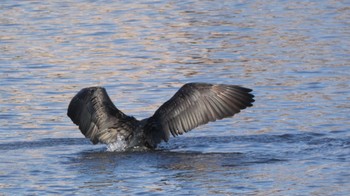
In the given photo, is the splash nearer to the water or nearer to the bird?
the bird

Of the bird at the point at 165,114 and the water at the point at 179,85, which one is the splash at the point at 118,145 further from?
the water at the point at 179,85

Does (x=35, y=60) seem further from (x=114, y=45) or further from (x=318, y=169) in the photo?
(x=318, y=169)

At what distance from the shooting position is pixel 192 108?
12.7m

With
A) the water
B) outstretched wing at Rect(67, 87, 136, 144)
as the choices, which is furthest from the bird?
the water

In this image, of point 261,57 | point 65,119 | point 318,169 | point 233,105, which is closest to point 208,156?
point 233,105

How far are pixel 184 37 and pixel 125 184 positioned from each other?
11.0 metres

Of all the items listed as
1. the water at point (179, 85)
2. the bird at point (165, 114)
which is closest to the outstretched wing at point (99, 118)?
the bird at point (165, 114)

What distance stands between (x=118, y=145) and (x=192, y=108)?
0.99 meters

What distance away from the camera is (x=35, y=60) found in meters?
19.4

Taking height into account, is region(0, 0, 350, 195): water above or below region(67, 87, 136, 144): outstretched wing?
below

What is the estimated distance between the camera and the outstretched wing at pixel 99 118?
12.8m

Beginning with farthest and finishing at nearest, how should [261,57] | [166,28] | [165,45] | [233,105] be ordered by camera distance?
1. [166,28]
2. [165,45]
3. [261,57]
4. [233,105]

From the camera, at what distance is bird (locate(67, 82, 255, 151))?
1266 cm

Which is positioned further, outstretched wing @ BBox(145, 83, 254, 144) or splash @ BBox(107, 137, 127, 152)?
splash @ BBox(107, 137, 127, 152)
